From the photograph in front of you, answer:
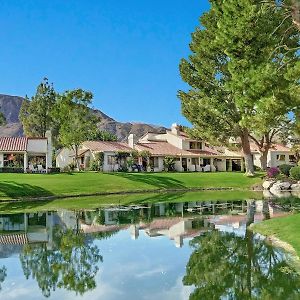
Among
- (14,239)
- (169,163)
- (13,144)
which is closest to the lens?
(14,239)

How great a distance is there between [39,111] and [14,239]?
6849cm

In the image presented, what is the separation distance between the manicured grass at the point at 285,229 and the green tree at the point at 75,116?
40.8 m

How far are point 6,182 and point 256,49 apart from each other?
97.3 feet

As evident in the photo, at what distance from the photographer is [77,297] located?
10031mm

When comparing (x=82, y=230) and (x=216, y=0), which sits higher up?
(x=216, y=0)

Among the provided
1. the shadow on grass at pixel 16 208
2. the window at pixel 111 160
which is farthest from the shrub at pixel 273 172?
the shadow on grass at pixel 16 208

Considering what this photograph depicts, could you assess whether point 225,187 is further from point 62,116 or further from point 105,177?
point 62,116

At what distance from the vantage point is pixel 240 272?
38.6 feet

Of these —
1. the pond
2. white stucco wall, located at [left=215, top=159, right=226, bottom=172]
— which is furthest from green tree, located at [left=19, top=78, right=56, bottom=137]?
the pond

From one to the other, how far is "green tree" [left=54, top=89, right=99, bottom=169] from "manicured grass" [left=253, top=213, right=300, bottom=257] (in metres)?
40.8

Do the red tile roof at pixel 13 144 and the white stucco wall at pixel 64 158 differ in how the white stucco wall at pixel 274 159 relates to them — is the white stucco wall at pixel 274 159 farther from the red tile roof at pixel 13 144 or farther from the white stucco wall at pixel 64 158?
the red tile roof at pixel 13 144

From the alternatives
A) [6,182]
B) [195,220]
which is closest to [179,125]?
[6,182]

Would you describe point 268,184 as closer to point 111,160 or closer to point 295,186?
point 295,186

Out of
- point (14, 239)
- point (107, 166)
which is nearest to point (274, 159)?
point (107, 166)
